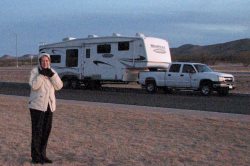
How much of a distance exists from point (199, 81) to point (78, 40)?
892cm

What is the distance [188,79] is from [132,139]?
17509mm

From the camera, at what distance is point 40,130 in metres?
8.17

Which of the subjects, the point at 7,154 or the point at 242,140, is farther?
the point at 242,140

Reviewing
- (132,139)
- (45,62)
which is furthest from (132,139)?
(45,62)

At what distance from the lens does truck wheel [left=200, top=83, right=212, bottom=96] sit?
2716 centimetres

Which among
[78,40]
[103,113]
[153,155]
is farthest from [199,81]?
[153,155]

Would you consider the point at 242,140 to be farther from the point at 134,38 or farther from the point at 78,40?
the point at 78,40

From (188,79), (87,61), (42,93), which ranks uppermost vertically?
(87,61)

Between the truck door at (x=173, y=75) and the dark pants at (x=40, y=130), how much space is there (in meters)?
20.5

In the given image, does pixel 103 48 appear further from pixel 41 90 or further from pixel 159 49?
pixel 41 90

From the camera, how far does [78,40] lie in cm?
3269

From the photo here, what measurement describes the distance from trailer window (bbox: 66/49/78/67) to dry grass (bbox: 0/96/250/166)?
17.2 meters

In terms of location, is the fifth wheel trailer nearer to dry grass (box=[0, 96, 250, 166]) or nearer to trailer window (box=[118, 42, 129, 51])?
trailer window (box=[118, 42, 129, 51])

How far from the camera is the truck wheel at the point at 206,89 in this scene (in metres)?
27.2
